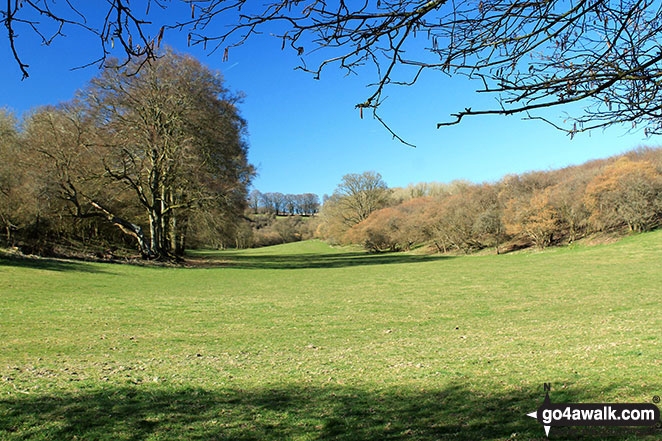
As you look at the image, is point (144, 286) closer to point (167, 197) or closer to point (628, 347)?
point (167, 197)

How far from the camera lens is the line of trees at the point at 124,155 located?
65.9ft

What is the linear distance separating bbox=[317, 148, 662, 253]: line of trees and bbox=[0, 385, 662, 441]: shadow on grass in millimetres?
30709

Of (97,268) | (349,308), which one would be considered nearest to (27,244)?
(97,268)

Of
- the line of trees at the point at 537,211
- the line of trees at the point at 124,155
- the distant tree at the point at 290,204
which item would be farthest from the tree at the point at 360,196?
the distant tree at the point at 290,204

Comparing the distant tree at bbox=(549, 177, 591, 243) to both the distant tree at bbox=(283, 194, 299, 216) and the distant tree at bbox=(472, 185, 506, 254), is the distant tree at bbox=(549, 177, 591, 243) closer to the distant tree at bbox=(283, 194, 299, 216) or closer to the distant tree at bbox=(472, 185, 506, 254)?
the distant tree at bbox=(472, 185, 506, 254)

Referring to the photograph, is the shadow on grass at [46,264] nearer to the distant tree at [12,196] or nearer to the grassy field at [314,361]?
the grassy field at [314,361]

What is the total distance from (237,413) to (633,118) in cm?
413

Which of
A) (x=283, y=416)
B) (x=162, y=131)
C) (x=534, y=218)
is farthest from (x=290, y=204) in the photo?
(x=283, y=416)

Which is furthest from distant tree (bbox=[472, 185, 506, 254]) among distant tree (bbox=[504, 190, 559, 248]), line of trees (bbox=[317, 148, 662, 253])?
distant tree (bbox=[504, 190, 559, 248])

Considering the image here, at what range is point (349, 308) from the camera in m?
11.1

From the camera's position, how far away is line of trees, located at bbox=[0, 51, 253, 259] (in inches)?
791

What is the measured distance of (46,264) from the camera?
1659 cm

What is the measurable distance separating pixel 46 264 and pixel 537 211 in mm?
31876

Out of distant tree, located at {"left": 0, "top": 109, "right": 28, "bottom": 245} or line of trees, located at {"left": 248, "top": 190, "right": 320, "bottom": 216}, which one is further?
line of trees, located at {"left": 248, "top": 190, "right": 320, "bottom": 216}
